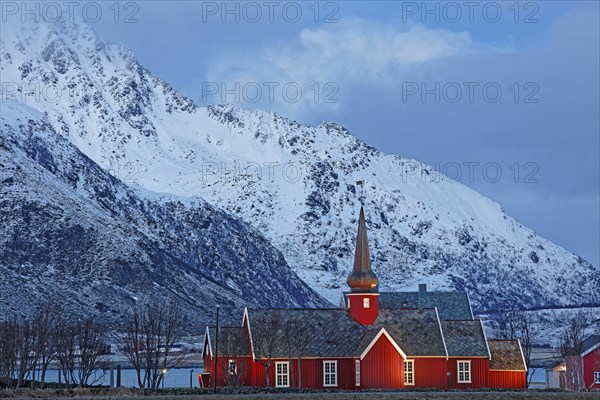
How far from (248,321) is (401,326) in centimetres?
1384

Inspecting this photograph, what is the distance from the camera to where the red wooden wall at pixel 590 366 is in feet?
406

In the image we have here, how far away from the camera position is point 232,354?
371ft

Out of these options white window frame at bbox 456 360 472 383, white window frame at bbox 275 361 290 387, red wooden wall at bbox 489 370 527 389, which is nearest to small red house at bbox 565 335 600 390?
red wooden wall at bbox 489 370 527 389

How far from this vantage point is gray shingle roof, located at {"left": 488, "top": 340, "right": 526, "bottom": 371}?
384 ft

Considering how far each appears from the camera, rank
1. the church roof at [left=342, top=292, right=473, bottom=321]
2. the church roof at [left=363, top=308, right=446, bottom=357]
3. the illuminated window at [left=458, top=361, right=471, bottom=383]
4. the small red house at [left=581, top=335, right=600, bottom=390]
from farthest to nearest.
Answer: the church roof at [left=342, top=292, right=473, bottom=321], the small red house at [left=581, top=335, right=600, bottom=390], the illuminated window at [left=458, top=361, right=471, bottom=383], the church roof at [left=363, top=308, right=446, bottom=357]

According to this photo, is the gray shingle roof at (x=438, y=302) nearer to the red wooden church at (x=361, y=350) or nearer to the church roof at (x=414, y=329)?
the red wooden church at (x=361, y=350)

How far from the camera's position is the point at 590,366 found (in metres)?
125

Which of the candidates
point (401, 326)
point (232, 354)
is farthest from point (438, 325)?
point (232, 354)

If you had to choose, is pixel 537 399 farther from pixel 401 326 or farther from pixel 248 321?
pixel 248 321

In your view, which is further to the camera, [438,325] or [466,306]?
[466,306]

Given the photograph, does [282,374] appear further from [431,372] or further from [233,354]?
[431,372]

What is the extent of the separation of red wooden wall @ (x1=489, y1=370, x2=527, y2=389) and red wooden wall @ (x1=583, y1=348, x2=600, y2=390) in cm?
955

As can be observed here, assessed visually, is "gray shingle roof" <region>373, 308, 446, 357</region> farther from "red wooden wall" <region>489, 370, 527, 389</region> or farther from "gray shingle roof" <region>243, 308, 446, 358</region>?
"red wooden wall" <region>489, 370, 527, 389</region>

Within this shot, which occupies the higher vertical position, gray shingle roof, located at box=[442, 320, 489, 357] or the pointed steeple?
the pointed steeple
